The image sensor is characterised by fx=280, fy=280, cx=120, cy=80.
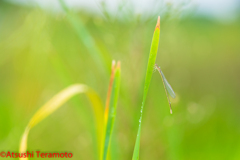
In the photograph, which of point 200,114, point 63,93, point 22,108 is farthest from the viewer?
point 22,108

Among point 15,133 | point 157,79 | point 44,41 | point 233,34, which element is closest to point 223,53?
point 233,34

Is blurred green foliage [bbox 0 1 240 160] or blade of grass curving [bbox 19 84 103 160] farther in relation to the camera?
blurred green foliage [bbox 0 1 240 160]

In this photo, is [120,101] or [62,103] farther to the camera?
[120,101]

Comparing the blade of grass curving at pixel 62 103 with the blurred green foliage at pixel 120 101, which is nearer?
the blade of grass curving at pixel 62 103

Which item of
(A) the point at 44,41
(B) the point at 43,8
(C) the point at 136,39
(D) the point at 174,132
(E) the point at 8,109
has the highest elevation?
(B) the point at 43,8

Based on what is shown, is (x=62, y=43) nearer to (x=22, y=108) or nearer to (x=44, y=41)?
(x=44, y=41)

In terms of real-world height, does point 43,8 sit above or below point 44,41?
above

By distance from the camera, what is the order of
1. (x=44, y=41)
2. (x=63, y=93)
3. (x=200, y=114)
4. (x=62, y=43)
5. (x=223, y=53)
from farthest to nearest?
(x=223, y=53)
(x=62, y=43)
(x=44, y=41)
(x=200, y=114)
(x=63, y=93)

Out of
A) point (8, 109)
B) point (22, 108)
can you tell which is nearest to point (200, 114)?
point (8, 109)

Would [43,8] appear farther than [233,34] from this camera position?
No

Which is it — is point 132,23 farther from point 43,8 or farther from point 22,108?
point 22,108
